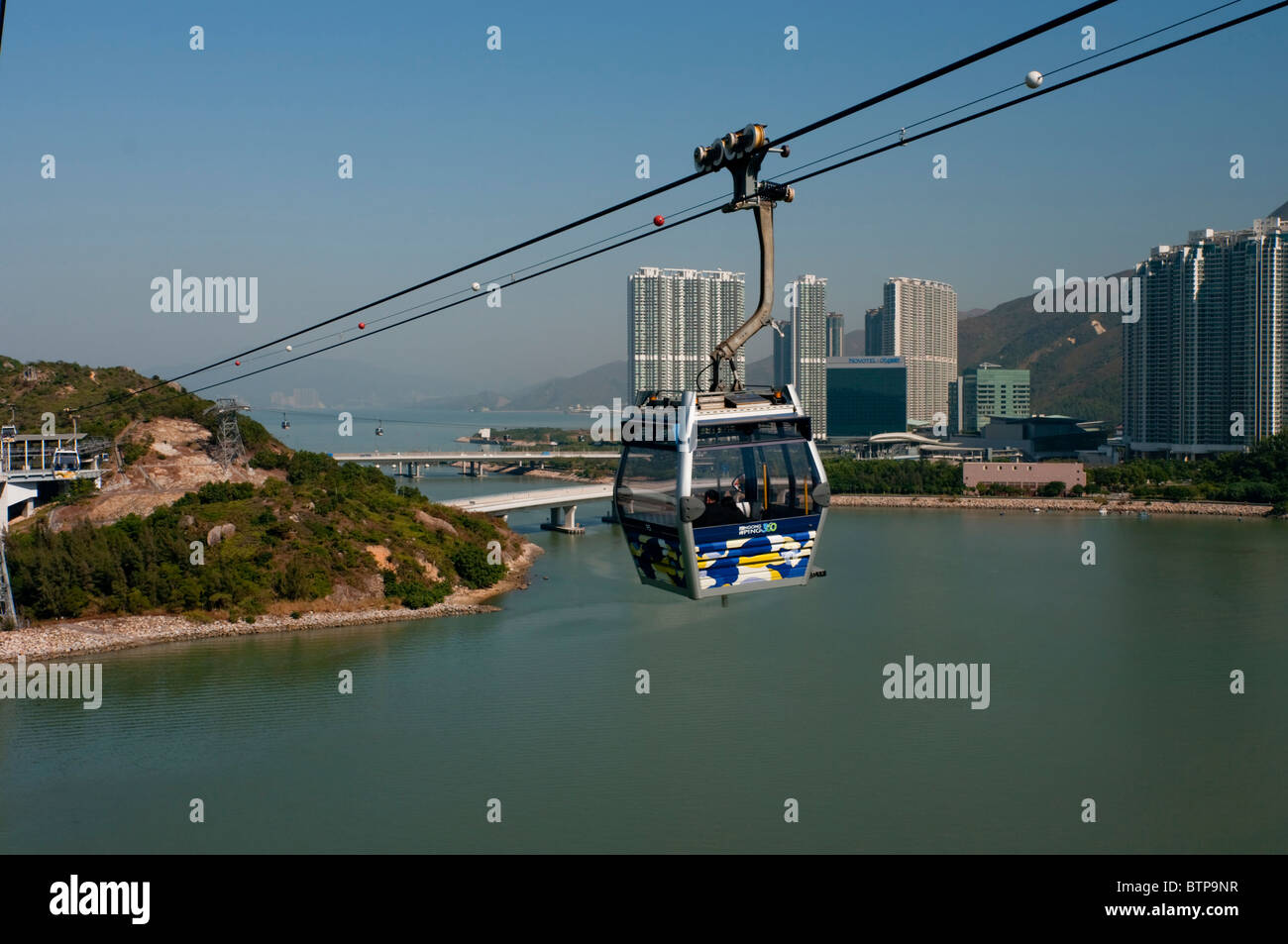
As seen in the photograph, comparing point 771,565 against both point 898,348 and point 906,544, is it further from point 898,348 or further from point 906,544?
point 898,348

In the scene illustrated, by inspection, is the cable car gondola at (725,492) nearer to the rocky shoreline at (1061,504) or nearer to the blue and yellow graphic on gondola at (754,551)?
the blue and yellow graphic on gondola at (754,551)

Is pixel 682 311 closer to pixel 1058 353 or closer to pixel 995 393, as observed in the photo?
pixel 995 393

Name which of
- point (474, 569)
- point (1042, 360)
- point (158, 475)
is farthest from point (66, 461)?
point (1042, 360)

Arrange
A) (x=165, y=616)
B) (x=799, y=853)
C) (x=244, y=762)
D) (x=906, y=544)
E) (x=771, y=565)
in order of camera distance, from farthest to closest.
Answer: (x=906, y=544) < (x=165, y=616) < (x=244, y=762) < (x=799, y=853) < (x=771, y=565)

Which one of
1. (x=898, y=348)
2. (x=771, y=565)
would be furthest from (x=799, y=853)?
(x=898, y=348)

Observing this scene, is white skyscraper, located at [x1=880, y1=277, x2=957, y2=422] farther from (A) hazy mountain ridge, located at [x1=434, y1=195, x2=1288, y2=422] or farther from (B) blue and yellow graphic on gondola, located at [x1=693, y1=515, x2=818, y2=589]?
(B) blue and yellow graphic on gondola, located at [x1=693, y1=515, x2=818, y2=589]
